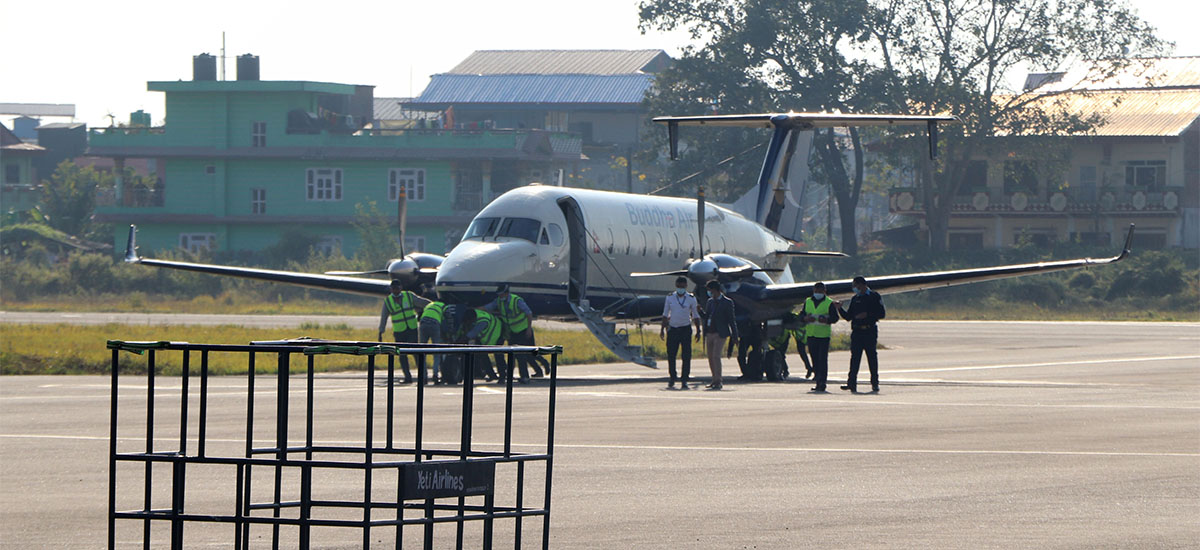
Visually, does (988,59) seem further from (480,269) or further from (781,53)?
(480,269)

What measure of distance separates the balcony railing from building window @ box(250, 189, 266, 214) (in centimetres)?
3017

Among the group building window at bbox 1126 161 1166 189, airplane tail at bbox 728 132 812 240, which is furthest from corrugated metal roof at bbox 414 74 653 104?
airplane tail at bbox 728 132 812 240

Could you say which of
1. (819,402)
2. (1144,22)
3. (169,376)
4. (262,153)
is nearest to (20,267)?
(262,153)

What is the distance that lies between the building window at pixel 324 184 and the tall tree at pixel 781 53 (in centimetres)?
1557

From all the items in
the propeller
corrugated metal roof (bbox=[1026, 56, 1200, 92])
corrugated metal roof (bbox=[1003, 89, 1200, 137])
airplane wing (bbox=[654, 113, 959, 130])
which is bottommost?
the propeller

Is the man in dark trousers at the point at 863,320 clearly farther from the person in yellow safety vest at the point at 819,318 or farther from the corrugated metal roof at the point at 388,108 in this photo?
the corrugated metal roof at the point at 388,108

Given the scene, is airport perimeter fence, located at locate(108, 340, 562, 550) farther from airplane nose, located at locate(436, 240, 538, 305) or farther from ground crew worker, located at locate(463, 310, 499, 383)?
airplane nose, located at locate(436, 240, 538, 305)

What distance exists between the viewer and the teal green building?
73.6 metres

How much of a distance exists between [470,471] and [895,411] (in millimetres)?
13451

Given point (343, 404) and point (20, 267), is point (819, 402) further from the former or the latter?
point (20, 267)

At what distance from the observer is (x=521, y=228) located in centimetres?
2625

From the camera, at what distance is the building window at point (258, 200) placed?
7519cm

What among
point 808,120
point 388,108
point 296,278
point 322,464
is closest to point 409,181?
point 388,108

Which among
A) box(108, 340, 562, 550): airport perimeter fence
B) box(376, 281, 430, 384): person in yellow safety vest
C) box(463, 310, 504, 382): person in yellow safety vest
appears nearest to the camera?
box(108, 340, 562, 550): airport perimeter fence
